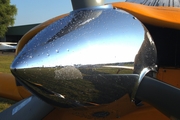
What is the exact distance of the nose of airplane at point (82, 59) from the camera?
1.01 meters

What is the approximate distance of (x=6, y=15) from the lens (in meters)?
44.8

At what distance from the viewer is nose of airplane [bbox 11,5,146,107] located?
39.6 inches

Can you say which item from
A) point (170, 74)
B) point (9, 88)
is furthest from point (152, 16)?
point (9, 88)

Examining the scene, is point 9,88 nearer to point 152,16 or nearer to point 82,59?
point 152,16

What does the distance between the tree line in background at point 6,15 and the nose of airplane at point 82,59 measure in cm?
4352

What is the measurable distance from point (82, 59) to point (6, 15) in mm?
45970

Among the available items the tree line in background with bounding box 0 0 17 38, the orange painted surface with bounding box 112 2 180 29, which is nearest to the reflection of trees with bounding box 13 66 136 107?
the orange painted surface with bounding box 112 2 180 29

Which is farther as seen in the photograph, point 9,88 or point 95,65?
point 9,88

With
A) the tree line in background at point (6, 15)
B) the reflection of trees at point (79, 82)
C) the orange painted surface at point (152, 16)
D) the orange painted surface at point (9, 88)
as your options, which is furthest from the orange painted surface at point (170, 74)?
the tree line in background at point (6, 15)

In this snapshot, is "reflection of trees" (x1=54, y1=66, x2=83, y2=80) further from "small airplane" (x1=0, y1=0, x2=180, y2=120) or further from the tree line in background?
the tree line in background

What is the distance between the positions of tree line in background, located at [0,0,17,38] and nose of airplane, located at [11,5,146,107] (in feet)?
143

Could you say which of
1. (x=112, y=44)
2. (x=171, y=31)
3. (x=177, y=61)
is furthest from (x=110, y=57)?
(x=177, y=61)

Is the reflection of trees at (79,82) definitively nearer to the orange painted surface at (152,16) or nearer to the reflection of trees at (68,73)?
the reflection of trees at (68,73)

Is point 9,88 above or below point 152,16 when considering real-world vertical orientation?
below
